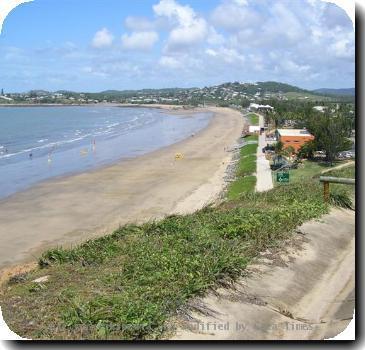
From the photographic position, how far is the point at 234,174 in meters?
36.6

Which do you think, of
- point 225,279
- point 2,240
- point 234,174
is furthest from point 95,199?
point 225,279

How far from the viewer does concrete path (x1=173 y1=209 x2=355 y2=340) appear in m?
6.21

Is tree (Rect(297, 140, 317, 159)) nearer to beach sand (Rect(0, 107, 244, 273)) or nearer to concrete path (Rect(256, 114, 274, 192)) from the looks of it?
concrete path (Rect(256, 114, 274, 192))

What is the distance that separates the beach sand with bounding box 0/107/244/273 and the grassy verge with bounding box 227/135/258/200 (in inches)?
42.7

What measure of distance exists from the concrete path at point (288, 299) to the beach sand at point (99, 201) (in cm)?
1093

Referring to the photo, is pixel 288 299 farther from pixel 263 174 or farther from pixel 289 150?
pixel 289 150

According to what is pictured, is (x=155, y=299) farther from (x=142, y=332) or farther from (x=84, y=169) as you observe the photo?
(x=84, y=169)

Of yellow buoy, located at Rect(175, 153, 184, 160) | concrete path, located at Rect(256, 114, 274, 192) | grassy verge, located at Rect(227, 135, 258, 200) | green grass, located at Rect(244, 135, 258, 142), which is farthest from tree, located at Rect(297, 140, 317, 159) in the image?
green grass, located at Rect(244, 135, 258, 142)

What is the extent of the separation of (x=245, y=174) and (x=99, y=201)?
1136cm

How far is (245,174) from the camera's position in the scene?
116 feet

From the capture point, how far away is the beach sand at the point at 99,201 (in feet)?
69.2

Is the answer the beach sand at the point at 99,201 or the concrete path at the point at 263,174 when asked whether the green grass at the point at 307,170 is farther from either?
the beach sand at the point at 99,201

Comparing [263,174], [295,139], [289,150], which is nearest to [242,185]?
[263,174]

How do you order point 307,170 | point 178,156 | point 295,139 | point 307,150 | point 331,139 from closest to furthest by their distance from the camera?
point 307,170
point 331,139
point 307,150
point 178,156
point 295,139
